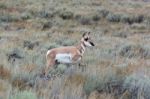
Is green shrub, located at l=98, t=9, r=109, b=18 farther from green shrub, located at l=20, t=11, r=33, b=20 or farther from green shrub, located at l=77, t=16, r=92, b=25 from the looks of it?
→ green shrub, located at l=20, t=11, r=33, b=20

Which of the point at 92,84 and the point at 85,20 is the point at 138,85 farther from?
the point at 85,20

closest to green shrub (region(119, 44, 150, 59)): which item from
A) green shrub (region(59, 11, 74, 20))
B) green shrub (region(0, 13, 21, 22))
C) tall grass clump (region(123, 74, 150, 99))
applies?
tall grass clump (region(123, 74, 150, 99))

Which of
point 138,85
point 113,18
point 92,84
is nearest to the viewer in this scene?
point 138,85

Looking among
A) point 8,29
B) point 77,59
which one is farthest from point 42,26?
point 77,59

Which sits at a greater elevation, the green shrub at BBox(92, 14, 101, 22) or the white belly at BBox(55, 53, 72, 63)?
the white belly at BBox(55, 53, 72, 63)

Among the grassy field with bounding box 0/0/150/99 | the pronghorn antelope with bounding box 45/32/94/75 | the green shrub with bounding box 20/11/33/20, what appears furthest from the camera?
the green shrub with bounding box 20/11/33/20

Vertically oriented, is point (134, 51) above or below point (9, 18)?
above

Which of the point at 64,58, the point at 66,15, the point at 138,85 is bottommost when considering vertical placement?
the point at 66,15

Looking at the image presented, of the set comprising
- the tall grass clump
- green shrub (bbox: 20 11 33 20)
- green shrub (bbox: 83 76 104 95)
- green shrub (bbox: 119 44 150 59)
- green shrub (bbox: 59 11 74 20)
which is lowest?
green shrub (bbox: 59 11 74 20)

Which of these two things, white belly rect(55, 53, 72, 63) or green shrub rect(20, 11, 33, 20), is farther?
green shrub rect(20, 11, 33, 20)

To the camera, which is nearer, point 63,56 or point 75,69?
point 75,69

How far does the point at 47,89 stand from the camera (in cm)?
523

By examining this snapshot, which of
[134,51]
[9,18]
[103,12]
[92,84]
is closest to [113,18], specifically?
[103,12]

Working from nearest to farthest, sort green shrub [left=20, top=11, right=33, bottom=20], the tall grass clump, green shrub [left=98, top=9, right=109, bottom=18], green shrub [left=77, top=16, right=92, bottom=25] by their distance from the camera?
the tall grass clump, green shrub [left=20, top=11, right=33, bottom=20], green shrub [left=77, top=16, right=92, bottom=25], green shrub [left=98, top=9, right=109, bottom=18]
